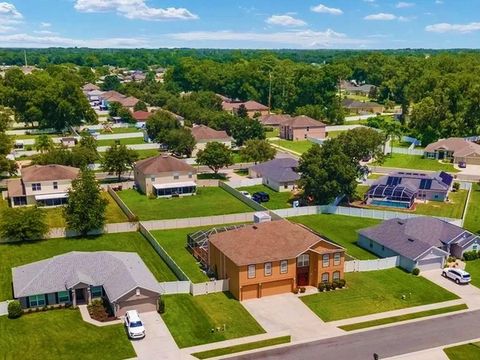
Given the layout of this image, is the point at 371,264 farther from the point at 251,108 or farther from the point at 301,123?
the point at 251,108

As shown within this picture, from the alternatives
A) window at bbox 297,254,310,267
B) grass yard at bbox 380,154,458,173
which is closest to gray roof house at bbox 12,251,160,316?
window at bbox 297,254,310,267

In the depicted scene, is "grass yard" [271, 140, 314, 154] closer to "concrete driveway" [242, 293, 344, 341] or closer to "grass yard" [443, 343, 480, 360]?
"concrete driveway" [242, 293, 344, 341]

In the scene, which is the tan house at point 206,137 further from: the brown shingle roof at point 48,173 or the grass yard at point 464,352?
the grass yard at point 464,352

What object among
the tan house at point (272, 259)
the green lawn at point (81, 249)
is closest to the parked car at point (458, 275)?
the tan house at point (272, 259)

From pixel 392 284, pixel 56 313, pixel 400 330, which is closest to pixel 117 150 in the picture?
pixel 56 313

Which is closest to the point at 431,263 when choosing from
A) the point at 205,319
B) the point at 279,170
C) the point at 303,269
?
the point at 303,269
